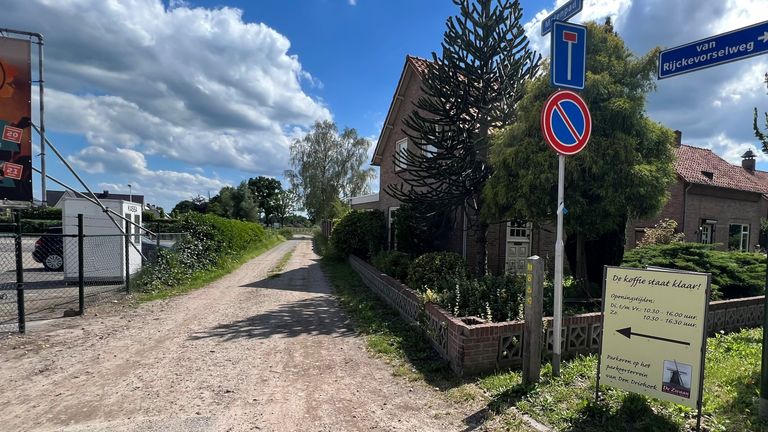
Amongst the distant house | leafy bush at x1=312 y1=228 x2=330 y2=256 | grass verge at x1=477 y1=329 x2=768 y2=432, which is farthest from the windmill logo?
Result: leafy bush at x1=312 y1=228 x2=330 y2=256

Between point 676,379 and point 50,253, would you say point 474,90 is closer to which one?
point 676,379

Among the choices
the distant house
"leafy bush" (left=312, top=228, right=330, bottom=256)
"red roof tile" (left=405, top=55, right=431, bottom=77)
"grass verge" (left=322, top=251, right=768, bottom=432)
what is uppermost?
"red roof tile" (left=405, top=55, right=431, bottom=77)

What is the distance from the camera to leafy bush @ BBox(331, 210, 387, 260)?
1608 cm

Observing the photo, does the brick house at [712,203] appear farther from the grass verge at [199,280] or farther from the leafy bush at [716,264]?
the grass verge at [199,280]

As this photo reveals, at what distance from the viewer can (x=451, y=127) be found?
409 inches

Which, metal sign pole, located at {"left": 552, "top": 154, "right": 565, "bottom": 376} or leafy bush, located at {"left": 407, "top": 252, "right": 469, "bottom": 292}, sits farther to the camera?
leafy bush, located at {"left": 407, "top": 252, "right": 469, "bottom": 292}

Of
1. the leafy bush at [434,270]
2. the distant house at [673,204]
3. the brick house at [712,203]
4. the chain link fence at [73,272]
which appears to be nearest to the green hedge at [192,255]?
the chain link fence at [73,272]

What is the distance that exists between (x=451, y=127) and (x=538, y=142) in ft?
11.6

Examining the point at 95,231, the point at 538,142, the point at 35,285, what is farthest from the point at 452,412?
the point at 35,285

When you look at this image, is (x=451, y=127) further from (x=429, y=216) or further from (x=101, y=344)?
(x=101, y=344)

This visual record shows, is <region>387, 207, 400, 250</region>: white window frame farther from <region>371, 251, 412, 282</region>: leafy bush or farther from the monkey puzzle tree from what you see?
the monkey puzzle tree

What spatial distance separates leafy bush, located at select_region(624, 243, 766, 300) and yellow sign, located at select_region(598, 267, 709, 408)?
16.2 ft

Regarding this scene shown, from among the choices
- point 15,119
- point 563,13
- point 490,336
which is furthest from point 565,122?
point 15,119

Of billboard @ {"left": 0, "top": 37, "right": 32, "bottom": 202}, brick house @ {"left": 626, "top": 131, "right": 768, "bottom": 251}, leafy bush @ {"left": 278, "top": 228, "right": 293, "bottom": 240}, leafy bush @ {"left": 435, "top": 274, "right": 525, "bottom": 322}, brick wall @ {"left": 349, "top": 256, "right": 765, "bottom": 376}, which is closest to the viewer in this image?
brick wall @ {"left": 349, "top": 256, "right": 765, "bottom": 376}
